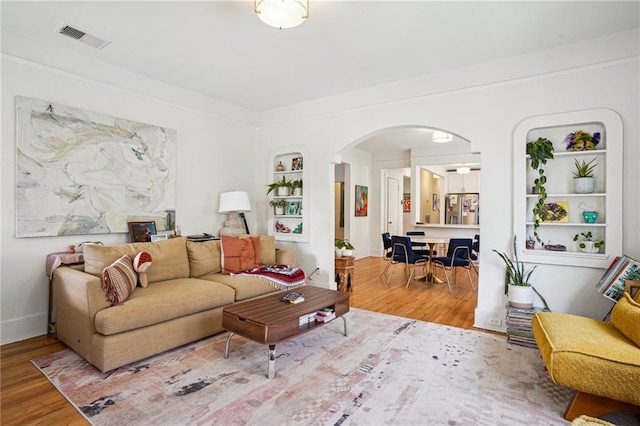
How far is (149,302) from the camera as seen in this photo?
2.72 m

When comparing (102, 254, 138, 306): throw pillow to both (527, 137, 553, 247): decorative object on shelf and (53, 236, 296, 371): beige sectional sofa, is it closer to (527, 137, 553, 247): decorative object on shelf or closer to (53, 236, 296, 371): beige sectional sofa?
(53, 236, 296, 371): beige sectional sofa

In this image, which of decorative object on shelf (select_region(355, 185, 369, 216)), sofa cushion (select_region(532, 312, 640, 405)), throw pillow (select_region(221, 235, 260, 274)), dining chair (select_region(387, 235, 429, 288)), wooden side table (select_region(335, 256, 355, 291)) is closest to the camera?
sofa cushion (select_region(532, 312, 640, 405))

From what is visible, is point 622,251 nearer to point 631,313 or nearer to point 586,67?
point 631,313

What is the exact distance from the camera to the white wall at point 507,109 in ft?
9.87

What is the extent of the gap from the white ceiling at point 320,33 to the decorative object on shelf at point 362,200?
4470 mm

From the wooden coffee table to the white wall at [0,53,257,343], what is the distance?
6.65ft

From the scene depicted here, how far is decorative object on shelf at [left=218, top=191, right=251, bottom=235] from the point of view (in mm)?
4719

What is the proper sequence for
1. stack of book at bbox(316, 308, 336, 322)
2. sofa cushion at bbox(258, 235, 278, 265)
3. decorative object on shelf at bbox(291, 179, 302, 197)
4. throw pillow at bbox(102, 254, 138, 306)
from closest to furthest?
1. throw pillow at bbox(102, 254, 138, 306)
2. stack of book at bbox(316, 308, 336, 322)
3. sofa cushion at bbox(258, 235, 278, 265)
4. decorative object on shelf at bbox(291, 179, 302, 197)

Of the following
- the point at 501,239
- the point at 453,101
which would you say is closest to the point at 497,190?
the point at 501,239

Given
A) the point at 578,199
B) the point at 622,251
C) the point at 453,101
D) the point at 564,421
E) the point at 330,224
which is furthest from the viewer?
the point at 330,224

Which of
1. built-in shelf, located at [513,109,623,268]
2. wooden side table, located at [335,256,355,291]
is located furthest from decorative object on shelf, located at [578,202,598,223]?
wooden side table, located at [335,256,355,291]

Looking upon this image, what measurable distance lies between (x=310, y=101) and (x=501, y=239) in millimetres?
3164

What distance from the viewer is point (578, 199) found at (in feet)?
10.8

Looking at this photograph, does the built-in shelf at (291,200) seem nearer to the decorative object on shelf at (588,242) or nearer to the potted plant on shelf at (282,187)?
the potted plant on shelf at (282,187)
